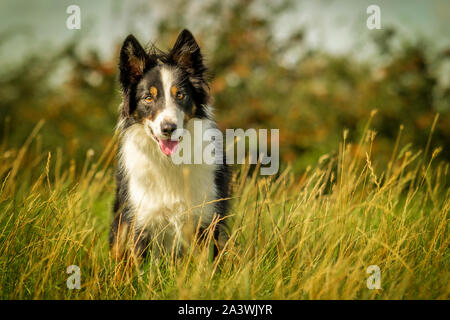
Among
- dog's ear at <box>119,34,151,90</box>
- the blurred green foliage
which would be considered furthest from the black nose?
the blurred green foliage

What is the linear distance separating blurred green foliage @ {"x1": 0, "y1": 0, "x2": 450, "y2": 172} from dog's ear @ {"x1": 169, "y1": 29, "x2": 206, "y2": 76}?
4.91 metres

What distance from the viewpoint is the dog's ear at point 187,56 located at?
333 cm

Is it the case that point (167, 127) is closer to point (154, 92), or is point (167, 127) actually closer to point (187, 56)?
point (154, 92)

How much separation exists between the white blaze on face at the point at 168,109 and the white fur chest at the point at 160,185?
277 millimetres

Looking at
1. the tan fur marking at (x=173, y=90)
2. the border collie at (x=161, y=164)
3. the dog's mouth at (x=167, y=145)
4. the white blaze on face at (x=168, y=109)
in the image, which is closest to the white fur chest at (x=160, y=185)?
the border collie at (x=161, y=164)

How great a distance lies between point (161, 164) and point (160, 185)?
18cm

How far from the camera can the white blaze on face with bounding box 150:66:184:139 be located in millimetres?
2846

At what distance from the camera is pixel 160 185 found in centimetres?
305

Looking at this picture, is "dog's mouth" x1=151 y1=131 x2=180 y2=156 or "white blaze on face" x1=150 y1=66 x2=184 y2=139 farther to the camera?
"dog's mouth" x1=151 y1=131 x2=180 y2=156

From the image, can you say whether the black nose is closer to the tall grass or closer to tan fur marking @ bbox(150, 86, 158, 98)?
tan fur marking @ bbox(150, 86, 158, 98)

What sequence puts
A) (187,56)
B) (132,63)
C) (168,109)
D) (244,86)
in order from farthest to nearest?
(244,86) → (187,56) → (132,63) → (168,109)

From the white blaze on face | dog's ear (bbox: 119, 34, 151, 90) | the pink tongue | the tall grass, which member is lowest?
the tall grass

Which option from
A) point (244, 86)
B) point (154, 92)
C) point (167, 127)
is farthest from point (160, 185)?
point (244, 86)
